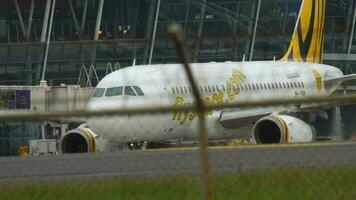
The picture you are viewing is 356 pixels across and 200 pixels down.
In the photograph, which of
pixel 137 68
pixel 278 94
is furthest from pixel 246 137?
pixel 137 68

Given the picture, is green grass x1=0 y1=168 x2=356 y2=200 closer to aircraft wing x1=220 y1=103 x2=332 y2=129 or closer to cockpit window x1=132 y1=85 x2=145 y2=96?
cockpit window x1=132 y1=85 x2=145 y2=96

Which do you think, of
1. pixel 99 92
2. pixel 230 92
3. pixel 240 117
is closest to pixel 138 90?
pixel 99 92

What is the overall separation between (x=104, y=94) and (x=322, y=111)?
22.4 feet

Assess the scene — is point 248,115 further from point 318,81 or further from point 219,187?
point 219,187

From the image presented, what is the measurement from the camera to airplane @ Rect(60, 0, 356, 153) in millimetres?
25891

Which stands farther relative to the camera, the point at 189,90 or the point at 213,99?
the point at 213,99

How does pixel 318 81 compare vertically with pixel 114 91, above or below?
above

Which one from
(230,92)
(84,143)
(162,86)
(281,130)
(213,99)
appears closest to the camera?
(162,86)

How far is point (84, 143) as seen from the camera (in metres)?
28.5

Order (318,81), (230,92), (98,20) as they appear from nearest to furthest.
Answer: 1. (230,92)
2. (318,81)
3. (98,20)

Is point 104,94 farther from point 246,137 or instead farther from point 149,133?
point 246,137

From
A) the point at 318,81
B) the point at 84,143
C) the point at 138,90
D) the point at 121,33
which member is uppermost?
the point at 121,33

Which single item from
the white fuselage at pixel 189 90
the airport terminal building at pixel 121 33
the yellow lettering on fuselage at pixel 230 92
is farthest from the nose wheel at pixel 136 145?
the airport terminal building at pixel 121 33

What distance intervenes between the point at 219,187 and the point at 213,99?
18.3 metres
